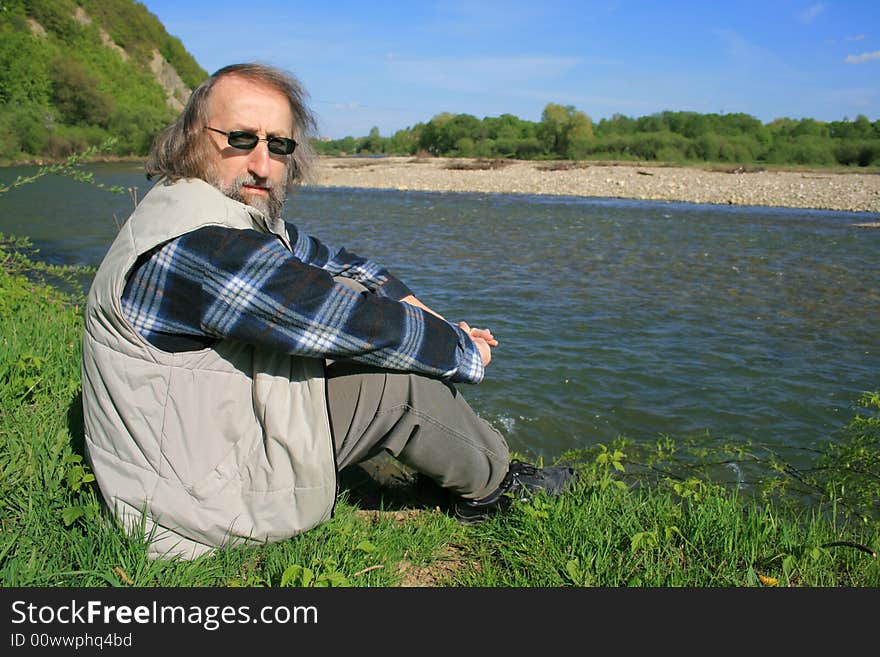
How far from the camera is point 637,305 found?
8273 millimetres

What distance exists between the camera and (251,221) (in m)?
1.83

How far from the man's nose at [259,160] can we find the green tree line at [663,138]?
29.6 meters

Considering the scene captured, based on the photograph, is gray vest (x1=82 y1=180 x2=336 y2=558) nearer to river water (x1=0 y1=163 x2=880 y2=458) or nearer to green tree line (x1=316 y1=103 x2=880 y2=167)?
river water (x1=0 y1=163 x2=880 y2=458)

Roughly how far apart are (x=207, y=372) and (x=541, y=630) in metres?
1.11

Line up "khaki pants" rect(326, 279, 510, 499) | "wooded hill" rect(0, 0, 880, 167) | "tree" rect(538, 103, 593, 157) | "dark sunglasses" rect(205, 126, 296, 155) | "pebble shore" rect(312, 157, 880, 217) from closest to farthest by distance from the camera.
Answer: "khaki pants" rect(326, 279, 510, 499)
"dark sunglasses" rect(205, 126, 296, 155)
"pebble shore" rect(312, 157, 880, 217)
"wooded hill" rect(0, 0, 880, 167)
"tree" rect(538, 103, 593, 157)

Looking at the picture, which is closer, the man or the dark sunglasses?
the man

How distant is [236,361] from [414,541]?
943mm

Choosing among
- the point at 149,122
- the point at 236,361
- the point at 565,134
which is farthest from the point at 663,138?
the point at 236,361

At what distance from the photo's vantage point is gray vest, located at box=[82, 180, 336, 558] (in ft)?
5.57

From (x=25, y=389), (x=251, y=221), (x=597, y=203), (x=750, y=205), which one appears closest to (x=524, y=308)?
(x=25, y=389)

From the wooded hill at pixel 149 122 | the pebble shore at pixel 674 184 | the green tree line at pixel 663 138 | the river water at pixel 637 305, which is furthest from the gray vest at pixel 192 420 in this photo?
the green tree line at pixel 663 138

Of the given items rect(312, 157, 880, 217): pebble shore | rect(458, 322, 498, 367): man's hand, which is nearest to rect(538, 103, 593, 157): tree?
rect(312, 157, 880, 217): pebble shore

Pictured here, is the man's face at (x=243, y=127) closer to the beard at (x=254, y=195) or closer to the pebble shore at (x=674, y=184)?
the beard at (x=254, y=195)

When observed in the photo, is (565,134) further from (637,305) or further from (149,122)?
(637,305)
